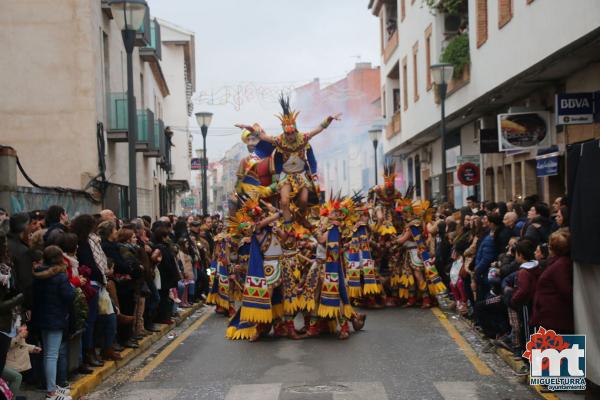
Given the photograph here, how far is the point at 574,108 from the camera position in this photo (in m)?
14.8

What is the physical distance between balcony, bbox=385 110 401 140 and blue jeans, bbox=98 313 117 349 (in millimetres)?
29556

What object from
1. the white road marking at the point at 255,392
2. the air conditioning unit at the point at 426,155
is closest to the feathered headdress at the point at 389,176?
the white road marking at the point at 255,392

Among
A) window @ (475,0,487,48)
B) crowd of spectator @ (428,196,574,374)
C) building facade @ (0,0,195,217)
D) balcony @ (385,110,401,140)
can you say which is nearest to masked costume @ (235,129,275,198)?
crowd of spectator @ (428,196,574,374)

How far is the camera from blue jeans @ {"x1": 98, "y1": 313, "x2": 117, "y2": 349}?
9969 millimetres

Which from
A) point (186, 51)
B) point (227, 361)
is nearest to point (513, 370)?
point (227, 361)

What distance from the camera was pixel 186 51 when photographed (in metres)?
56.4

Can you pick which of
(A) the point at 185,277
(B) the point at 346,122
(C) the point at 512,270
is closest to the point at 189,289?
(A) the point at 185,277

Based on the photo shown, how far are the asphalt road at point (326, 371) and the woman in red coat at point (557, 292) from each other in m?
0.85

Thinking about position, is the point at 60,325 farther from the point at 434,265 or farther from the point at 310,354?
the point at 434,265

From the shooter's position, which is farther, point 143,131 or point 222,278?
point 143,131

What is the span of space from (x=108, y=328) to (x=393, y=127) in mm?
31865

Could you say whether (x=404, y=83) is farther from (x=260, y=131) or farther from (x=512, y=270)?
(x=512, y=270)

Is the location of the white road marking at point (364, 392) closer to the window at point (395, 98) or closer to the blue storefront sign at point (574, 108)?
the blue storefront sign at point (574, 108)

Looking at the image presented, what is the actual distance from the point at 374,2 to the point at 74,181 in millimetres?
25944
